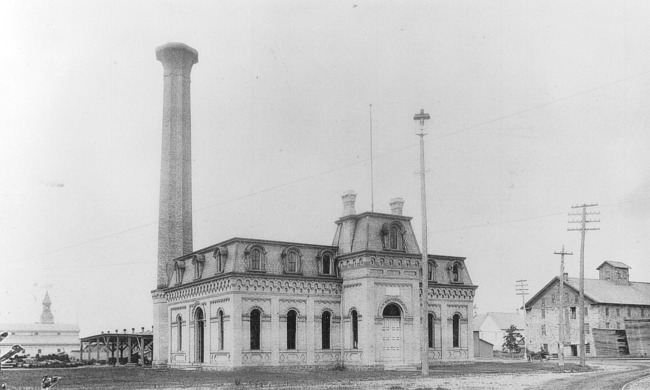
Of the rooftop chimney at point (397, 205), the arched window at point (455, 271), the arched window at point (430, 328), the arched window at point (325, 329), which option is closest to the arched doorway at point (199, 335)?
the arched window at point (325, 329)

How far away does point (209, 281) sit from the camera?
40.2 metres

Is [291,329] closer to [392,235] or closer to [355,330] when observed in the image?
[355,330]

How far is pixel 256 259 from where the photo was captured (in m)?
39.2

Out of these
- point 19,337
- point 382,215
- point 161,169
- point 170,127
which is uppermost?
point 170,127

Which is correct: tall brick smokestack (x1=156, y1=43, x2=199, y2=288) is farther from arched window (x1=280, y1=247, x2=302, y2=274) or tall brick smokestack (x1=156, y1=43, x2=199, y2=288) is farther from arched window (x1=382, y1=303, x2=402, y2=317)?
arched window (x1=382, y1=303, x2=402, y2=317)

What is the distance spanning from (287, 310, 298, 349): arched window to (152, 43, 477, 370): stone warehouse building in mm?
60

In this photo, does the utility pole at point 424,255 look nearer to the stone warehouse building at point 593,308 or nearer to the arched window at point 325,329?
the arched window at point 325,329

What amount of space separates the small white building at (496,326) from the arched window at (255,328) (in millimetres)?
72388

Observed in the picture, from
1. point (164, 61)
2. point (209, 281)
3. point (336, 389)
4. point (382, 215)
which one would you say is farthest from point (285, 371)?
point (164, 61)

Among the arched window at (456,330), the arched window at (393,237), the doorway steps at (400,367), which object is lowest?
the doorway steps at (400,367)

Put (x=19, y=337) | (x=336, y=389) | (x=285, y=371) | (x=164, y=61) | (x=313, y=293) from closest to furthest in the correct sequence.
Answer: (x=336, y=389) < (x=285, y=371) < (x=313, y=293) < (x=164, y=61) < (x=19, y=337)

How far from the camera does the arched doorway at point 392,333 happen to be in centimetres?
3951

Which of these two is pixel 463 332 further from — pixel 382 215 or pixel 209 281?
pixel 209 281

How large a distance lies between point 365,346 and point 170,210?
62.0 ft
